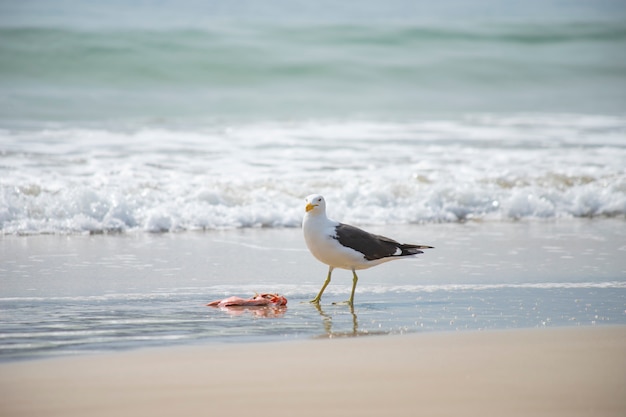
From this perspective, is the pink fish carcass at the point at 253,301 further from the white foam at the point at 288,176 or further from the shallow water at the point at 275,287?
the white foam at the point at 288,176

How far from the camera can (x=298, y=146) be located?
14406mm

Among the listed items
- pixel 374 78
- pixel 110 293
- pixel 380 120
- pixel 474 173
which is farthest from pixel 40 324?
pixel 374 78

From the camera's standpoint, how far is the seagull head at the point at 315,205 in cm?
672

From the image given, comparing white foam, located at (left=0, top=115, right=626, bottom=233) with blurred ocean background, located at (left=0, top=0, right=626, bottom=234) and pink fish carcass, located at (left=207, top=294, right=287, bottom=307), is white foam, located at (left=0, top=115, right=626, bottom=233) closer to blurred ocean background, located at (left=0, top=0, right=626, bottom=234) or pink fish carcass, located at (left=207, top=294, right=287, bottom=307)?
blurred ocean background, located at (left=0, top=0, right=626, bottom=234)

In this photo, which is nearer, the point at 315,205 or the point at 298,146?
the point at 315,205

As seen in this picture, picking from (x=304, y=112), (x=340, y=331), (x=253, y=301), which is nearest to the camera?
(x=340, y=331)

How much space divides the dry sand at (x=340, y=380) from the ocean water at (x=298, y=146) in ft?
1.54

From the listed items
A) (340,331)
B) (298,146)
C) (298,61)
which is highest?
Answer: (298,61)

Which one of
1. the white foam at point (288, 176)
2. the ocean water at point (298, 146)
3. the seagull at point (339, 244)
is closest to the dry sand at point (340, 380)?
the ocean water at point (298, 146)

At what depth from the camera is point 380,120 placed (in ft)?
58.2

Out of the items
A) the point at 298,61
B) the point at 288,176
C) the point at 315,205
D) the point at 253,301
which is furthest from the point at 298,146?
the point at 298,61

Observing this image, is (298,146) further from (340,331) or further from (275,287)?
(340,331)

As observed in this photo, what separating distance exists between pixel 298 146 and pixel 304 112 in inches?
168

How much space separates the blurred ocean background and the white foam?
0.03 metres
